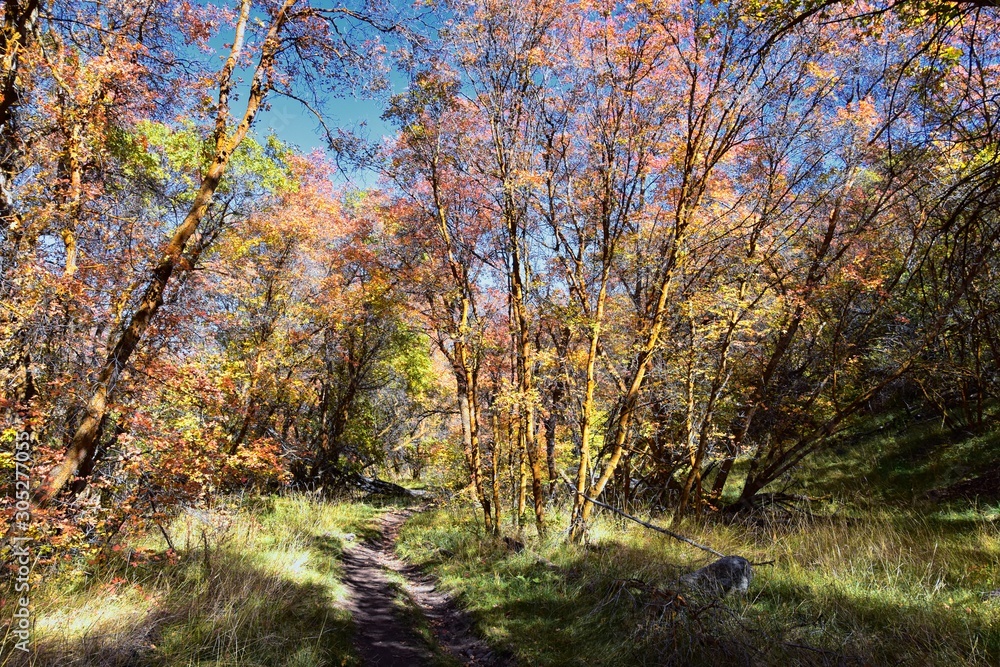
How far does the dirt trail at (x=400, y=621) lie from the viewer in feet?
15.2

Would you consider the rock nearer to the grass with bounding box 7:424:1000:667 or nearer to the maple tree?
the grass with bounding box 7:424:1000:667

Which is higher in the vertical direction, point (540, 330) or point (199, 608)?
point (540, 330)

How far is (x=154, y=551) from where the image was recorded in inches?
206

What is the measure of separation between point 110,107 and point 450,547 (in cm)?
793

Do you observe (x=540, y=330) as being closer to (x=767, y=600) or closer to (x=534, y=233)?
(x=534, y=233)

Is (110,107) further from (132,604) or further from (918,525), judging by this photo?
(918,525)

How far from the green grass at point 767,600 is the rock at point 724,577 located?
0.12 meters

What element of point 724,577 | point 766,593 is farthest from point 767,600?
point 724,577

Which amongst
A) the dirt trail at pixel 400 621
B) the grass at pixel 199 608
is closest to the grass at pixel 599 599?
the grass at pixel 199 608

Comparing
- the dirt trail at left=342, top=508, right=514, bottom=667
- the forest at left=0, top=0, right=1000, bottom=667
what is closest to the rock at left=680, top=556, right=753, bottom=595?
the forest at left=0, top=0, right=1000, bottom=667

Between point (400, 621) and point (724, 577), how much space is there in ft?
11.4

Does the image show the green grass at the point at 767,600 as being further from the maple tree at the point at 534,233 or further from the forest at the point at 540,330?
the maple tree at the point at 534,233

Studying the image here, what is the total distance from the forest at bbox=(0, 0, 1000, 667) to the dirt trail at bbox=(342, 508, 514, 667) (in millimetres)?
59

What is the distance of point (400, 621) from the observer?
5.45 meters
